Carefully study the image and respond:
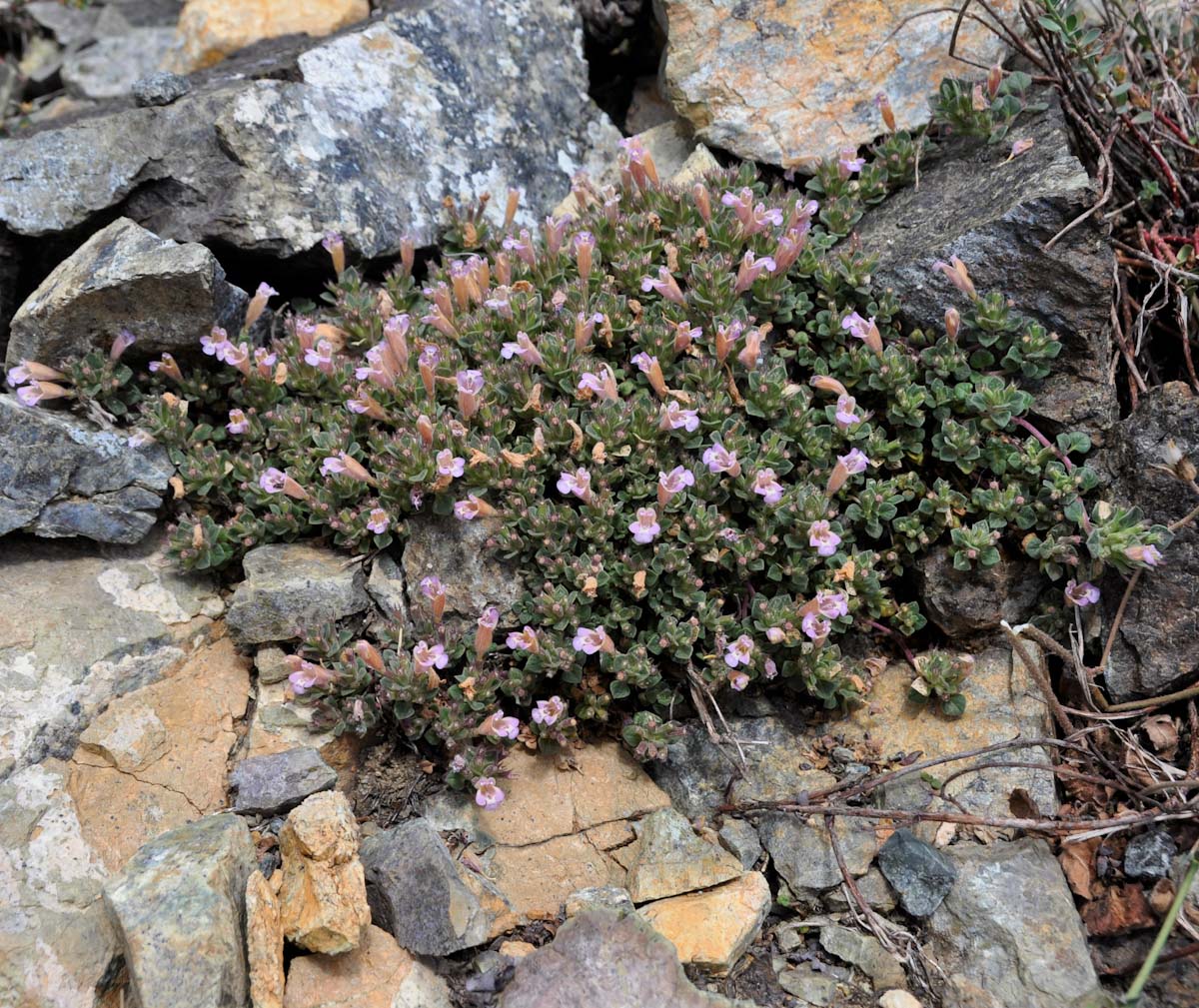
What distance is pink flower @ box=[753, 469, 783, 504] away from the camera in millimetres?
4410

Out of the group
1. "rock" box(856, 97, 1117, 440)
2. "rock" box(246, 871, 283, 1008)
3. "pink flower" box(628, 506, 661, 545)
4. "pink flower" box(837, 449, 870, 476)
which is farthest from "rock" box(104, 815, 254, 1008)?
"rock" box(856, 97, 1117, 440)

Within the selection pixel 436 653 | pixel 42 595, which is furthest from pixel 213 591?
pixel 436 653

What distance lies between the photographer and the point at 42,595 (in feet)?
14.6

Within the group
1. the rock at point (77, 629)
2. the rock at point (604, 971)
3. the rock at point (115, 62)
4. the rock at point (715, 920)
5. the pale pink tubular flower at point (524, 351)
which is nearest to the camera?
the rock at point (604, 971)

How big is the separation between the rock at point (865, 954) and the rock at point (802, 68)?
159 inches

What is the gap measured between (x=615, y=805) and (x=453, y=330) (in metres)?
2.38

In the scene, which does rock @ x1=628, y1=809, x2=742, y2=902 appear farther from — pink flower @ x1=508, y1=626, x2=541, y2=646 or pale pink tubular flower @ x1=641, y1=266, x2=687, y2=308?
pale pink tubular flower @ x1=641, y1=266, x2=687, y2=308

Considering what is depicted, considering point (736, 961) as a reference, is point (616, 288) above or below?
above

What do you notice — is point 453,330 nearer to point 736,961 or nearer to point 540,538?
point 540,538

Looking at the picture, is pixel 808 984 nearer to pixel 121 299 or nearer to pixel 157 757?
pixel 157 757

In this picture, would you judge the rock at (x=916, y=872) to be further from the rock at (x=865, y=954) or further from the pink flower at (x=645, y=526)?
the pink flower at (x=645, y=526)

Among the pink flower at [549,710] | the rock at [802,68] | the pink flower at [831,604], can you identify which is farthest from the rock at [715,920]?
the rock at [802,68]

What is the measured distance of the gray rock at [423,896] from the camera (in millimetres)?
3541

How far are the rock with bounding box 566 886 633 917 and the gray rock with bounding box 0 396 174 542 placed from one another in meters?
2.61
